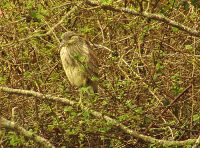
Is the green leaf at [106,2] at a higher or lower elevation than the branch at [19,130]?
higher

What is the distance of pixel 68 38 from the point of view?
6.23 meters

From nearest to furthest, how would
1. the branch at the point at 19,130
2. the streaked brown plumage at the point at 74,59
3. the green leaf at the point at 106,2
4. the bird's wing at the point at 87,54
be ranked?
the branch at the point at 19,130
the green leaf at the point at 106,2
the bird's wing at the point at 87,54
the streaked brown plumage at the point at 74,59

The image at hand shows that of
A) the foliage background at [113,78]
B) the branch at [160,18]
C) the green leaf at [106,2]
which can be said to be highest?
the green leaf at [106,2]

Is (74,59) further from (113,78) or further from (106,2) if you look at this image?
(106,2)

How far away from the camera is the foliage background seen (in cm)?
522

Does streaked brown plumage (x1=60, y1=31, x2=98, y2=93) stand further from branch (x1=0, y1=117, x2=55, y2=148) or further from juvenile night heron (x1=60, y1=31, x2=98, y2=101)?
branch (x1=0, y1=117, x2=55, y2=148)

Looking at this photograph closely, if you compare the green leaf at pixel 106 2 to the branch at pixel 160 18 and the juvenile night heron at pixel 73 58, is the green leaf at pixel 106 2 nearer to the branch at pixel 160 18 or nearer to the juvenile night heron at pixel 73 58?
the branch at pixel 160 18

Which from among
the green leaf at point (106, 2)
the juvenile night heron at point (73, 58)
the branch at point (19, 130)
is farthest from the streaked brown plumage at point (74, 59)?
the branch at point (19, 130)

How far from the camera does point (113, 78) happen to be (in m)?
5.70

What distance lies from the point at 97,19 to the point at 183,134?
1.74m

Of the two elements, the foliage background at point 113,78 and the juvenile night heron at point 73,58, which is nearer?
the foliage background at point 113,78

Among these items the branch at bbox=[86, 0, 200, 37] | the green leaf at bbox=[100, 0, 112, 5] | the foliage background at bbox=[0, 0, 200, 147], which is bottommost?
the foliage background at bbox=[0, 0, 200, 147]

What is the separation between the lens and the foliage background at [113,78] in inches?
206

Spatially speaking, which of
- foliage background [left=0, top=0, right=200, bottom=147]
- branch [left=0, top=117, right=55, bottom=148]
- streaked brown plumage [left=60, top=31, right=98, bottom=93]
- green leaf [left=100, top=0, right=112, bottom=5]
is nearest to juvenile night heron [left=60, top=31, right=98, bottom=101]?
streaked brown plumage [left=60, top=31, right=98, bottom=93]
